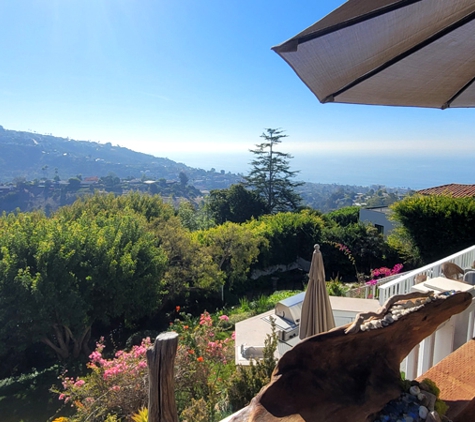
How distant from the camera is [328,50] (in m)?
1.74

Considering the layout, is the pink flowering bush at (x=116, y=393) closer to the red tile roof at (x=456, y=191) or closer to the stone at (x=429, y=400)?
the stone at (x=429, y=400)

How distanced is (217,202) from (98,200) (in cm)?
996

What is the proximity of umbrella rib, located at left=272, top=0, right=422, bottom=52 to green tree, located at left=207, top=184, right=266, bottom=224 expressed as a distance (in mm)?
24244

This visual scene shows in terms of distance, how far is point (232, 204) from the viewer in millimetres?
26000

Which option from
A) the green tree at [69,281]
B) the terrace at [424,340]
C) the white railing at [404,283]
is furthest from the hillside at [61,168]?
the white railing at [404,283]

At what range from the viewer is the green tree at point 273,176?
3038 cm

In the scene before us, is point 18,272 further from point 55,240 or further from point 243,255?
point 243,255

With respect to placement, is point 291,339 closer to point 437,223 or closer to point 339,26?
point 339,26

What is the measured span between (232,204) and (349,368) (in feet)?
81.9

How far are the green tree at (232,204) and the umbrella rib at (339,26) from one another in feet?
79.5

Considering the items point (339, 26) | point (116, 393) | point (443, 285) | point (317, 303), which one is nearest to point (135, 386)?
point (116, 393)

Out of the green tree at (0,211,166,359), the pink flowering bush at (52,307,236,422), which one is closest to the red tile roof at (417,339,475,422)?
the pink flowering bush at (52,307,236,422)

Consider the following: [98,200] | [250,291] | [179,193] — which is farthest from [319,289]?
[179,193]

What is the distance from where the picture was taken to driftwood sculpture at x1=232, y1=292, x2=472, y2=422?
3.11 feet
